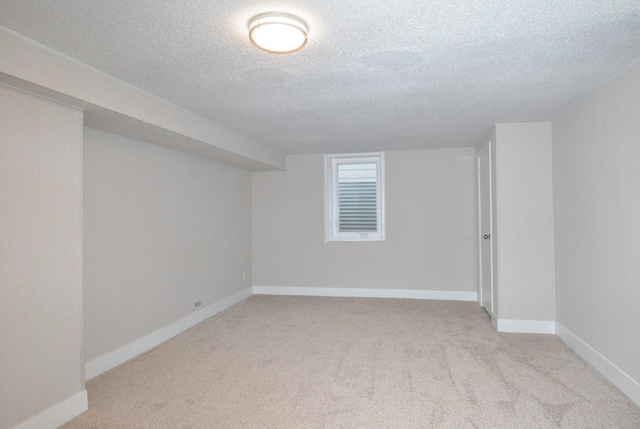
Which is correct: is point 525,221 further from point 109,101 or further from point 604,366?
point 109,101

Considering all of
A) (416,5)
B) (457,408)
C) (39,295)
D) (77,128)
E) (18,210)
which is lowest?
(457,408)

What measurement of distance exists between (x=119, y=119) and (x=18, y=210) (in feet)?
3.45

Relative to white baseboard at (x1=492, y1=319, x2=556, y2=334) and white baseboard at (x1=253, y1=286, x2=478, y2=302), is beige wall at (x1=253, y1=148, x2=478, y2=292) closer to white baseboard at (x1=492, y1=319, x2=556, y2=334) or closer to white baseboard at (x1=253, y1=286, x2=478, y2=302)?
white baseboard at (x1=253, y1=286, x2=478, y2=302)

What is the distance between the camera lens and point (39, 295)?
2555mm

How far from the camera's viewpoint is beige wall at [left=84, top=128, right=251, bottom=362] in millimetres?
3549

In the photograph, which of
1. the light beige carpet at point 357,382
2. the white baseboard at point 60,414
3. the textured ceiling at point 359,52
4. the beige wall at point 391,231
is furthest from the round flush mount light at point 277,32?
the beige wall at point 391,231

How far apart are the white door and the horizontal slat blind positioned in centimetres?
165

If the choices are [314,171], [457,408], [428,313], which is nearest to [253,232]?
[314,171]

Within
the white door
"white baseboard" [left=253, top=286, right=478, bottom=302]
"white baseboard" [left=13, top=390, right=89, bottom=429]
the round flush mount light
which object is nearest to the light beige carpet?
"white baseboard" [left=13, top=390, right=89, bottom=429]

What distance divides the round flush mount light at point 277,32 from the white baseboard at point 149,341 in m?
2.90

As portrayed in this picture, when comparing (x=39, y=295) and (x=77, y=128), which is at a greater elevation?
(x=77, y=128)

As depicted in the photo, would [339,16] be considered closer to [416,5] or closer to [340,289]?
[416,5]

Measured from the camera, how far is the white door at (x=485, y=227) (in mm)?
5133

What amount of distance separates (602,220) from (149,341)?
14.0ft
